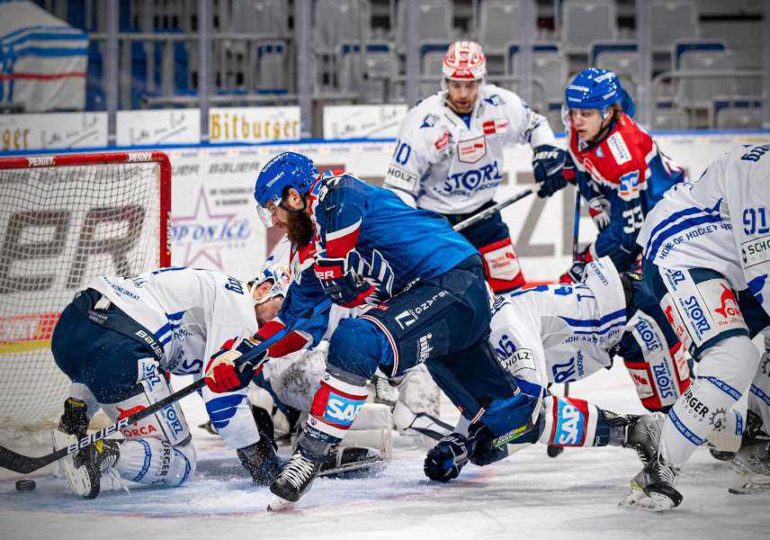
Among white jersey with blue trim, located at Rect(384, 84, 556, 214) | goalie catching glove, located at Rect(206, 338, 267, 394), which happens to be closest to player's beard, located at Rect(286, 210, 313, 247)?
goalie catching glove, located at Rect(206, 338, 267, 394)

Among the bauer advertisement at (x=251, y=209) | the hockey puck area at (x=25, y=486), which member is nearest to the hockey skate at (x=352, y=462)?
the hockey puck area at (x=25, y=486)

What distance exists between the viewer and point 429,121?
222 inches

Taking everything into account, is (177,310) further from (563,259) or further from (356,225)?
(563,259)

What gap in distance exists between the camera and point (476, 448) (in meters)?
4.20

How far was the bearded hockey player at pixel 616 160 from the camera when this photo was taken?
5.10 meters

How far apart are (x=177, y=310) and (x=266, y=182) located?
0.70 meters

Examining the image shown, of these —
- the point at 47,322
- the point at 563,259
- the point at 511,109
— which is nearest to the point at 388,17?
the point at 563,259

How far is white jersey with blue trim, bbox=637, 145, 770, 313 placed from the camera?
143 inches

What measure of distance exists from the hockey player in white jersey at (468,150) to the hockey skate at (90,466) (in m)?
1.90

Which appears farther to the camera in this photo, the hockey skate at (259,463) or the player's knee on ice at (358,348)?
the hockey skate at (259,463)

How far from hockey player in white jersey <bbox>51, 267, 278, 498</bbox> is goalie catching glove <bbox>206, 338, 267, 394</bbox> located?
34 millimetres

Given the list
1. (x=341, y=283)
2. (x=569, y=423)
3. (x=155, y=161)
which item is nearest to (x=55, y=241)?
(x=155, y=161)

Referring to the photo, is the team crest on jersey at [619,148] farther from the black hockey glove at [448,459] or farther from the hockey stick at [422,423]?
the black hockey glove at [448,459]

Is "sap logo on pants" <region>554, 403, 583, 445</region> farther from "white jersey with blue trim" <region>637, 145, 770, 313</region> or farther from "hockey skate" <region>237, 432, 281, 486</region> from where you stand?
"hockey skate" <region>237, 432, 281, 486</region>
